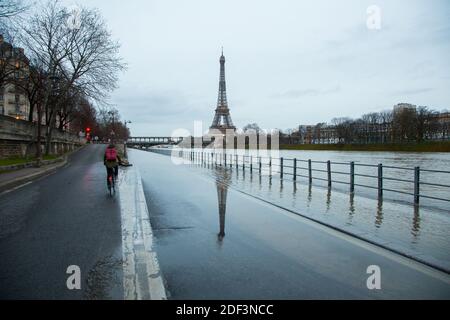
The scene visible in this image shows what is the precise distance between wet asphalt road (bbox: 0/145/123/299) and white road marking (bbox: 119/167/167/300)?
0.42 feet

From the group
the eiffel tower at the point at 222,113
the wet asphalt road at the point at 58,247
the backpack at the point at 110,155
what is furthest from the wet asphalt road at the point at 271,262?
the eiffel tower at the point at 222,113

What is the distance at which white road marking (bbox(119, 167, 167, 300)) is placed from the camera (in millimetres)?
4418

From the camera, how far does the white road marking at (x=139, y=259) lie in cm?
442

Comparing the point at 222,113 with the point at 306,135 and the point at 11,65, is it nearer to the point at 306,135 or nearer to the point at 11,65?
the point at 306,135

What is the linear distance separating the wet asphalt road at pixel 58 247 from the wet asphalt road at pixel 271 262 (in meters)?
0.81

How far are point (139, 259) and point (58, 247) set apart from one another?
1.62 m

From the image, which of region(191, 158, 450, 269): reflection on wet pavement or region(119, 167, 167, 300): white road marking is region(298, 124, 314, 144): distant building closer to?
region(191, 158, 450, 269): reflection on wet pavement

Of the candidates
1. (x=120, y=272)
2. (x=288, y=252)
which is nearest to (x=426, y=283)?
(x=288, y=252)

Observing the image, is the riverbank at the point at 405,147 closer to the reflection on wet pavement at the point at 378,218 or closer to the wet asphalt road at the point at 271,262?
the reflection on wet pavement at the point at 378,218

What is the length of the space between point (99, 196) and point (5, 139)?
21706mm

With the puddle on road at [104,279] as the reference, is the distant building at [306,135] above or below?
above

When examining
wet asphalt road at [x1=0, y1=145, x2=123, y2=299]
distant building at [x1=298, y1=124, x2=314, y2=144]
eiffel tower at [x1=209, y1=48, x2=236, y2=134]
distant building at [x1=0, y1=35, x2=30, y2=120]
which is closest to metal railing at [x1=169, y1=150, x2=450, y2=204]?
wet asphalt road at [x1=0, y1=145, x2=123, y2=299]
